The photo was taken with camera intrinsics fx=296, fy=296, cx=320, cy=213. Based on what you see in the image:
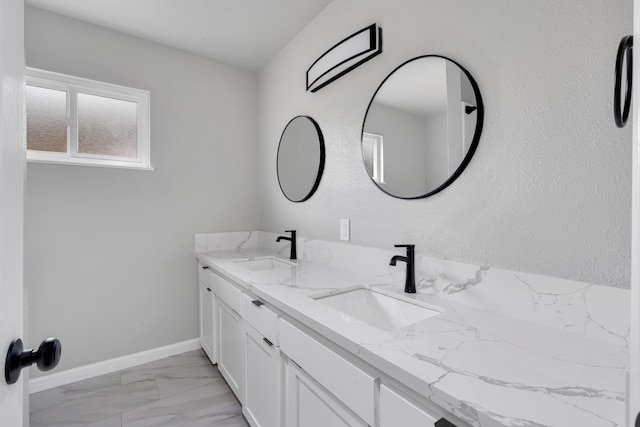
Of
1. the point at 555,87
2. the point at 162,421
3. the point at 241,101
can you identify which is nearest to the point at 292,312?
the point at 555,87

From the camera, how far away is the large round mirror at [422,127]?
47.0 inches

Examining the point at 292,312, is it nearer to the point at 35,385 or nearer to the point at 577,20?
the point at 577,20

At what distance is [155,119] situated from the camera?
7.79 ft

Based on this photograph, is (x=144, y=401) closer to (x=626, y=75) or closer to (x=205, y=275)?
(x=205, y=275)

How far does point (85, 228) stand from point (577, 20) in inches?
112

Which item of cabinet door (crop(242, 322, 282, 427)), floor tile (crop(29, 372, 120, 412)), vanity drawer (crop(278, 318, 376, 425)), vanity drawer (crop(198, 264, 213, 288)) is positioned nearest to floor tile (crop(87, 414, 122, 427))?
floor tile (crop(29, 372, 120, 412))

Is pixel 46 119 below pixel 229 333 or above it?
above

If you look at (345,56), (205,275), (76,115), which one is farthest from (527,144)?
(76,115)

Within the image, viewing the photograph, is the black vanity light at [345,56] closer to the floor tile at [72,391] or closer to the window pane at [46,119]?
the window pane at [46,119]

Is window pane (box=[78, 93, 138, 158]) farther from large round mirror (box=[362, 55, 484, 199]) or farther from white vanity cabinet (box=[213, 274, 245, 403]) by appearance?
large round mirror (box=[362, 55, 484, 199])

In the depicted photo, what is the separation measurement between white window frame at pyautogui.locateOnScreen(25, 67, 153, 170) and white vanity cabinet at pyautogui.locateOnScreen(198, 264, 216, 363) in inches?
37.8

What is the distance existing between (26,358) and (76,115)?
2259 mm

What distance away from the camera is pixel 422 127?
1375 millimetres

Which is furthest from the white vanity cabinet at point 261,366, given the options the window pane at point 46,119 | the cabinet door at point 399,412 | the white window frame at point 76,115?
the window pane at point 46,119
